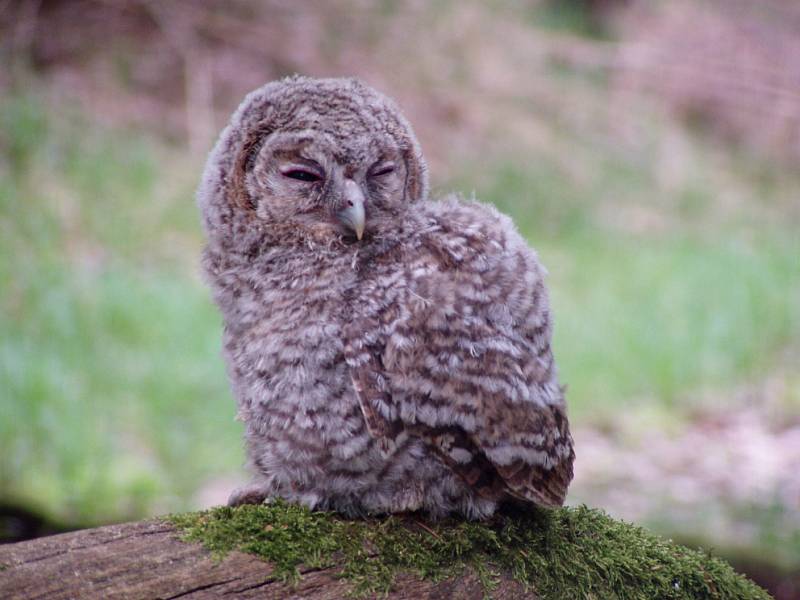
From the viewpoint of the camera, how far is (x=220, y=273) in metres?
2.84

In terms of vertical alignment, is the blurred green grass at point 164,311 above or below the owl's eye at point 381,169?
above

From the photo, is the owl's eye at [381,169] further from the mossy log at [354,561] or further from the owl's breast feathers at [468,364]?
the mossy log at [354,561]

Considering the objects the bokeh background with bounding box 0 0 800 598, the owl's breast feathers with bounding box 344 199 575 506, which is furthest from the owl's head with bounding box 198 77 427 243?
the bokeh background with bounding box 0 0 800 598

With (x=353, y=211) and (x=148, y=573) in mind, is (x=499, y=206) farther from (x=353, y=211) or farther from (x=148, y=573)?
(x=148, y=573)

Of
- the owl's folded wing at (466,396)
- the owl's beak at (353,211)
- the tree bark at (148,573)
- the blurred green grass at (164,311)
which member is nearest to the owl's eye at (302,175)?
the owl's beak at (353,211)

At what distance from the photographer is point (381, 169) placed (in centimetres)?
279

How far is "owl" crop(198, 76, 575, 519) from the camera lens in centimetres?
241

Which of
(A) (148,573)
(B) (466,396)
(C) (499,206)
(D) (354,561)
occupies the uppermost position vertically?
(C) (499,206)

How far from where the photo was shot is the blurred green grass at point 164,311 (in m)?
5.58

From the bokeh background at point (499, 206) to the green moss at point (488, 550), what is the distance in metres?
0.66

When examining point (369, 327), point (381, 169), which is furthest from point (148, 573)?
point (381, 169)

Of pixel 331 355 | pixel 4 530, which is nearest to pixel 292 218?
pixel 331 355

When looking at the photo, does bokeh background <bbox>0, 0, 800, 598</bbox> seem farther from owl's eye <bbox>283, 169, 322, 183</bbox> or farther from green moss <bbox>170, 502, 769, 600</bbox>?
owl's eye <bbox>283, 169, 322, 183</bbox>

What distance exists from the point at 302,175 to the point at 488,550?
1.12 meters
